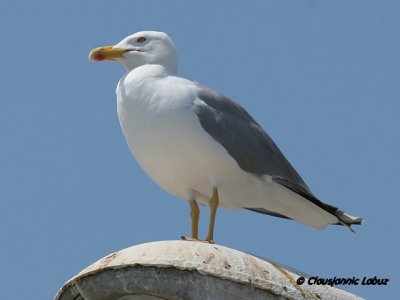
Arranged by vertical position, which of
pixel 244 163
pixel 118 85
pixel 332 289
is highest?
pixel 118 85

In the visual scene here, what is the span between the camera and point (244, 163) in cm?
983

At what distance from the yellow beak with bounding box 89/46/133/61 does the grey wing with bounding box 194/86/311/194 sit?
1.10 metres

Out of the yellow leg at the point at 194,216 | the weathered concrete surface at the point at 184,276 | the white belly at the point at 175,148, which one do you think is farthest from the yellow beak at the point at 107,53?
the weathered concrete surface at the point at 184,276

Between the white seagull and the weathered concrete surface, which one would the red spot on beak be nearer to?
the white seagull

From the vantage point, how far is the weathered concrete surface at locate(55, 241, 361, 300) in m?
6.22

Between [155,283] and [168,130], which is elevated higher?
[168,130]

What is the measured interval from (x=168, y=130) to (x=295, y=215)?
1739mm

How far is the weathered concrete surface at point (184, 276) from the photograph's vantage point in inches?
245

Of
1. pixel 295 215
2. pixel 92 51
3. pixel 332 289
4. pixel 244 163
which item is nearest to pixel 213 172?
pixel 244 163

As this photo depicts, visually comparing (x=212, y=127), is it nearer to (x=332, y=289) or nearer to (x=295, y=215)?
(x=295, y=215)

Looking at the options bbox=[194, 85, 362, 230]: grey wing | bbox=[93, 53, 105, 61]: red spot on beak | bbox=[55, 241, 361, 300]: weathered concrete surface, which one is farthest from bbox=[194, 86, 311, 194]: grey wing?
bbox=[55, 241, 361, 300]: weathered concrete surface

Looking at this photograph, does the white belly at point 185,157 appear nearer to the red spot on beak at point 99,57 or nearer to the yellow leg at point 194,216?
the yellow leg at point 194,216

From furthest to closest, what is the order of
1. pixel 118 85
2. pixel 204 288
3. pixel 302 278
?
pixel 118 85, pixel 302 278, pixel 204 288

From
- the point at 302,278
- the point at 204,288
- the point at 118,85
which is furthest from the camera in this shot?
the point at 118,85
